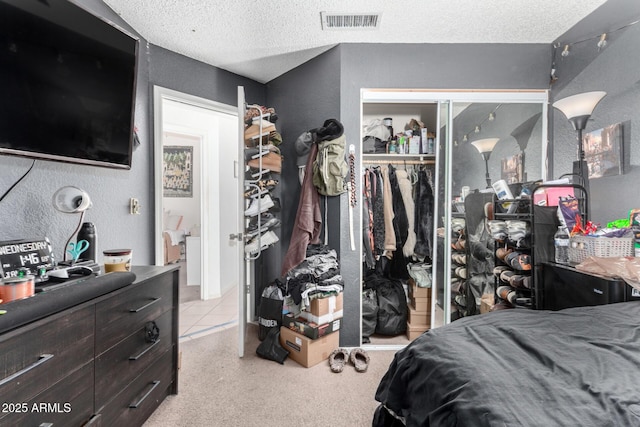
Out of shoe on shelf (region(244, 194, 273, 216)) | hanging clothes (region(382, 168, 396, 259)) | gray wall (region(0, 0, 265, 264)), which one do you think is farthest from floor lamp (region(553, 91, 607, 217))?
gray wall (region(0, 0, 265, 264))

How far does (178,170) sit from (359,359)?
3.92m

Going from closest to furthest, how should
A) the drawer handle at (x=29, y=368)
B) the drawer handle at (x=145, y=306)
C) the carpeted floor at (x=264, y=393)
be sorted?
1. the drawer handle at (x=29, y=368)
2. the drawer handle at (x=145, y=306)
3. the carpeted floor at (x=264, y=393)

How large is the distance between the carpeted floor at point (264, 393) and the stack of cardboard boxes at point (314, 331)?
0.24ft

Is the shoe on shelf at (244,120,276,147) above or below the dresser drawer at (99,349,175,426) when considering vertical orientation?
above

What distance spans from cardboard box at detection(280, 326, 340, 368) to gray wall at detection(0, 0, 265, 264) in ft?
4.06

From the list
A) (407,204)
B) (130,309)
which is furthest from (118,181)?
(407,204)

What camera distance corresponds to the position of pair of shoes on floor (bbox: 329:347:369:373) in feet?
6.35

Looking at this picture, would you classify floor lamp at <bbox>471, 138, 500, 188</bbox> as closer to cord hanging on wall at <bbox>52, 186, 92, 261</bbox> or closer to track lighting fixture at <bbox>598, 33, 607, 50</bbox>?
track lighting fixture at <bbox>598, 33, 607, 50</bbox>

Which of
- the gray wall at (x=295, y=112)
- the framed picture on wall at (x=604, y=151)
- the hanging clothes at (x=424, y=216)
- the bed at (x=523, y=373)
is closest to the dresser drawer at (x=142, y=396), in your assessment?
the bed at (x=523, y=373)

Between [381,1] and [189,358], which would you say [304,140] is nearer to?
[381,1]

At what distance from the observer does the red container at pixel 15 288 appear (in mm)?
889

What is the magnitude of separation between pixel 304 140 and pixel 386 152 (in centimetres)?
78

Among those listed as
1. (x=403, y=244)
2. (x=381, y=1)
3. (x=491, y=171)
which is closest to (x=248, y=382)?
(x=403, y=244)

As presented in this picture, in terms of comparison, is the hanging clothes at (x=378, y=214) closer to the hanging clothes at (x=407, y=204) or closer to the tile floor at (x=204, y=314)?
the hanging clothes at (x=407, y=204)
